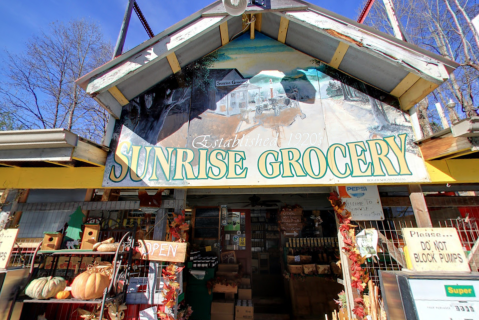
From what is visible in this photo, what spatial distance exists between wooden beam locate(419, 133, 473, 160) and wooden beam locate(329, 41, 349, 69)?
7.91ft

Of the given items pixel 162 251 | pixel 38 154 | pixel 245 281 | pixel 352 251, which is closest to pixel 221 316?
pixel 245 281

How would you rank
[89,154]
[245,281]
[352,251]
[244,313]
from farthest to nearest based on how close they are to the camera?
[245,281], [244,313], [352,251], [89,154]

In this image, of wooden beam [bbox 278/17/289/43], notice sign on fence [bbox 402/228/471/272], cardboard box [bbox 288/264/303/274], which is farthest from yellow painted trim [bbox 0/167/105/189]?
cardboard box [bbox 288/264/303/274]

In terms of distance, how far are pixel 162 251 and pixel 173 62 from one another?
4.06m

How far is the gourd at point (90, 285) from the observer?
3418mm

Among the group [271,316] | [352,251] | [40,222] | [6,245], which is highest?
[40,222]

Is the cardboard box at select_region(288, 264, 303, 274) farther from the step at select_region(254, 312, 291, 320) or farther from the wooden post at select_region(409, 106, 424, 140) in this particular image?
the wooden post at select_region(409, 106, 424, 140)

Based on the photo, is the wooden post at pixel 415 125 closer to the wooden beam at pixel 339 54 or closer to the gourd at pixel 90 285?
the wooden beam at pixel 339 54

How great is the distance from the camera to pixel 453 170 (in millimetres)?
4242

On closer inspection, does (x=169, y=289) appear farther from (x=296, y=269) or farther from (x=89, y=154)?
(x=296, y=269)

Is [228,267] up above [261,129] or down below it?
below

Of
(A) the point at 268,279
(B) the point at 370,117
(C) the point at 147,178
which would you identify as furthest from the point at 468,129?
(A) the point at 268,279

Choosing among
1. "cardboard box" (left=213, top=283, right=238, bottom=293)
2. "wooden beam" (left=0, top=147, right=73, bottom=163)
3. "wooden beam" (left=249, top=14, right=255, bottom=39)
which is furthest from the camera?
"cardboard box" (left=213, top=283, right=238, bottom=293)

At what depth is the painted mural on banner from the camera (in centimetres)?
434
